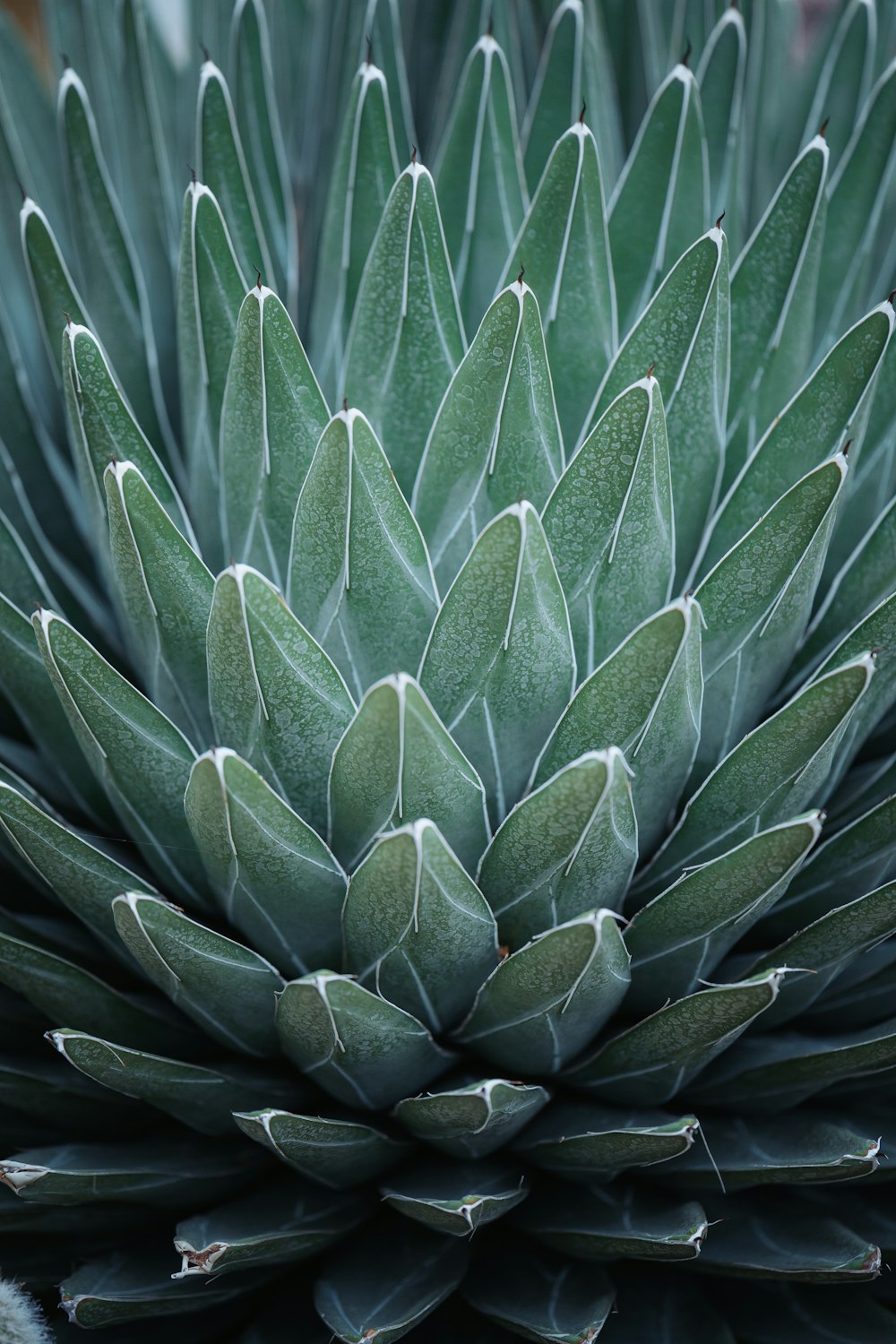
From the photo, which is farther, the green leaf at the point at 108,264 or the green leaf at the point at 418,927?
the green leaf at the point at 108,264

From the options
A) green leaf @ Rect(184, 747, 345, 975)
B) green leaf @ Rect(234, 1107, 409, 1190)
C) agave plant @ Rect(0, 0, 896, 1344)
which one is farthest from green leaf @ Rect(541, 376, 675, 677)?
green leaf @ Rect(234, 1107, 409, 1190)

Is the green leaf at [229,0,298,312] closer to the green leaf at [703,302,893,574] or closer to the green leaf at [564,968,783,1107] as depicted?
the green leaf at [703,302,893,574]

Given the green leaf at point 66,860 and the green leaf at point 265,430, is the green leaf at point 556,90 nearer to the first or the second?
the green leaf at point 265,430

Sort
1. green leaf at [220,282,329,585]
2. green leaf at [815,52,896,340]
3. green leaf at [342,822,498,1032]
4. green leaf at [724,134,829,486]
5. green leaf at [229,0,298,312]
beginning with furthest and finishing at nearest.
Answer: green leaf at [229,0,298,312] → green leaf at [815,52,896,340] → green leaf at [724,134,829,486] → green leaf at [220,282,329,585] → green leaf at [342,822,498,1032]

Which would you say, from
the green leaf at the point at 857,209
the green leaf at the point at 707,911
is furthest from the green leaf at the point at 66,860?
the green leaf at the point at 857,209

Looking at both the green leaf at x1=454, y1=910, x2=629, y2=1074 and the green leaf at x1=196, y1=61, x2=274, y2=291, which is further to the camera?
the green leaf at x1=196, y1=61, x2=274, y2=291

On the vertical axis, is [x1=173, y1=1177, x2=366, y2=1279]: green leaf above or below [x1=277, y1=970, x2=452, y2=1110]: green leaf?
below
